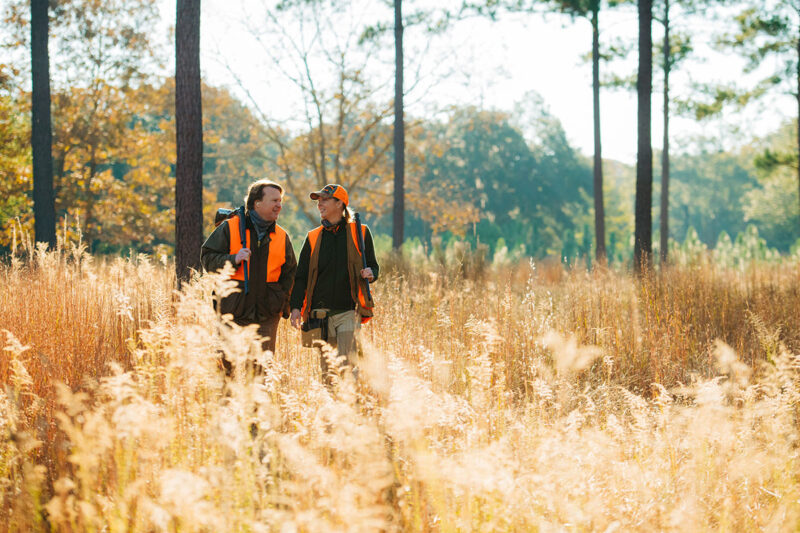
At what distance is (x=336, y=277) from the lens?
14.7 feet

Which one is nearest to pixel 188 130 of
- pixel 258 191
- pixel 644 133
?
pixel 258 191

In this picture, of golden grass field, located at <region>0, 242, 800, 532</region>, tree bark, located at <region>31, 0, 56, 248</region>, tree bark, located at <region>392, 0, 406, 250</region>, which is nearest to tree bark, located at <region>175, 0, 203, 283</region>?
golden grass field, located at <region>0, 242, 800, 532</region>

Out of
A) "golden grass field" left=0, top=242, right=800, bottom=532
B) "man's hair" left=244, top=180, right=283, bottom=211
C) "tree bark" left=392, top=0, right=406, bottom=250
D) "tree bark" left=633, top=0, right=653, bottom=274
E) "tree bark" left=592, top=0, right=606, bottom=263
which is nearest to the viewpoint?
"golden grass field" left=0, top=242, right=800, bottom=532

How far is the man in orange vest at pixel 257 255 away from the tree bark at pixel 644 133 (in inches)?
301

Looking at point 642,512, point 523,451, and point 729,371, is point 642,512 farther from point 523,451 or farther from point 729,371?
point 729,371

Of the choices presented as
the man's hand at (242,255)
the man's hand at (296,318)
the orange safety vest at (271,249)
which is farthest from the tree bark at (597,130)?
the man's hand at (242,255)

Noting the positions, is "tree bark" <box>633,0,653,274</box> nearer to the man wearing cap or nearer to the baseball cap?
the man wearing cap

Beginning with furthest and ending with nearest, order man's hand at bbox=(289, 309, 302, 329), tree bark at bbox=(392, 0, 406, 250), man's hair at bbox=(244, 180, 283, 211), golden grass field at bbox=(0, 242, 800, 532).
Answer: tree bark at bbox=(392, 0, 406, 250), man's hand at bbox=(289, 309, 302, 329), man's hair at bbox=(244, 180, 283, 211), golden grass field at bbox=(0, 242, 800, 532)

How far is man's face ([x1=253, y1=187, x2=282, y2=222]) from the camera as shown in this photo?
4141mm

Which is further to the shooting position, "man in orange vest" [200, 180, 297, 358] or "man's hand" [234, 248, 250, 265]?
"man in orange vest" [200, 180, 297, 358]

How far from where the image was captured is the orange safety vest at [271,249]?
4113 millimetres

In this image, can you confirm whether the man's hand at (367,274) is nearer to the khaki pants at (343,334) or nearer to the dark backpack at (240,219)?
the khaki pants at (343,334)

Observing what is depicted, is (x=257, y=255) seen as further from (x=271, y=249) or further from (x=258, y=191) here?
(x=258, y=191)

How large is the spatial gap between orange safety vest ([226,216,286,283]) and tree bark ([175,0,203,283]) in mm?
2761
